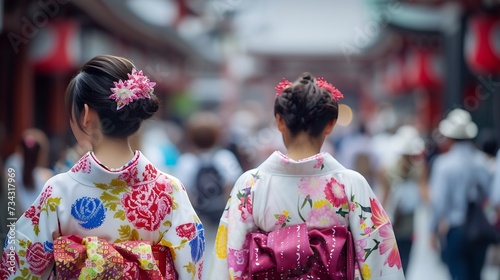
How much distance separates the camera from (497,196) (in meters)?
7.21

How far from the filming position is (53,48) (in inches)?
523

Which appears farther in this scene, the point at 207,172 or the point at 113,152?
the point at 207,172

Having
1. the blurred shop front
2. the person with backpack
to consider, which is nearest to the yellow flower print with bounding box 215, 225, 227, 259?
the person with backpack

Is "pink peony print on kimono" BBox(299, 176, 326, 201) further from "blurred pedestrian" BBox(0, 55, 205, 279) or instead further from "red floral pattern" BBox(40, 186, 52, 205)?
"red floral pattern" BBox(40, 186, 52, 205)

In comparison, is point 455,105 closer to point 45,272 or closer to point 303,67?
point 45,272

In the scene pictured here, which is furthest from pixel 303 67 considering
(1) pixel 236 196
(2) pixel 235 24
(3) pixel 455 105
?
(1) pixel 236 196

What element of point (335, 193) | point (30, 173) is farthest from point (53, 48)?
point (335, 193)

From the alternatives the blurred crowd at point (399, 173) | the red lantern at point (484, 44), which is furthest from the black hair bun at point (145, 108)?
the red lantern at point (484, 44)

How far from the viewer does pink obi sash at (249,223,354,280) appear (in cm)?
368

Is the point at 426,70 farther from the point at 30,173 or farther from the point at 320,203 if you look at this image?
the point at 320,203

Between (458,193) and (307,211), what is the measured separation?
3951 mm

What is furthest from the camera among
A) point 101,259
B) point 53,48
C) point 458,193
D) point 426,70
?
point 426,70

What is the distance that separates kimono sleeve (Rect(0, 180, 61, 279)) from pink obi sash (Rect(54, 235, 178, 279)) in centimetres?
6

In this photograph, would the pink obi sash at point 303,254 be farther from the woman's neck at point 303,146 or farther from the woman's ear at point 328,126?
the woman's ear at point 328,126
